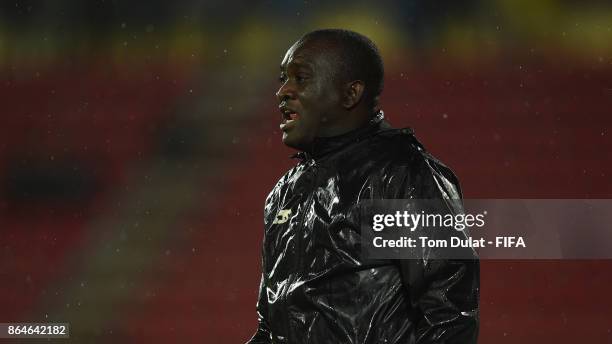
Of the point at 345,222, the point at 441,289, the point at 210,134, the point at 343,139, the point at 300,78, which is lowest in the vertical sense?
the point at 441,289

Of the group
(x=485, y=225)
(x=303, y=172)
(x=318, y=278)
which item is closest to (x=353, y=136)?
(x=303, y=172)

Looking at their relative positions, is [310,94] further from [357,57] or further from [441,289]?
[441,289]

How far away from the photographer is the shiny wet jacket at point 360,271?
1267 mm

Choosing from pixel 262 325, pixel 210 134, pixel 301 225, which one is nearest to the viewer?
pixel 301 225

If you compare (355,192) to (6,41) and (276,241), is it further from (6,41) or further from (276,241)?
(6,41)

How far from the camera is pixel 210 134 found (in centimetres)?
328

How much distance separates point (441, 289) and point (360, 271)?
12 cm

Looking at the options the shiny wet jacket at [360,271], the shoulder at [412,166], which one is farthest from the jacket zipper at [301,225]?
the shoulder at [412,166]

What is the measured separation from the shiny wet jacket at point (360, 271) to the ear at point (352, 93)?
5cm

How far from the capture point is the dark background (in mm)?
3047

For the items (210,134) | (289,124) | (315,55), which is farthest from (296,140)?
(210,134)

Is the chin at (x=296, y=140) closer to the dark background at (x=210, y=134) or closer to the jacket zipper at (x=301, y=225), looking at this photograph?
the jacket zipper at (x=301, y=225)

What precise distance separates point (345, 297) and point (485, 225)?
3.01ft

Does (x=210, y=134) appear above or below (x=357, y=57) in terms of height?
above
